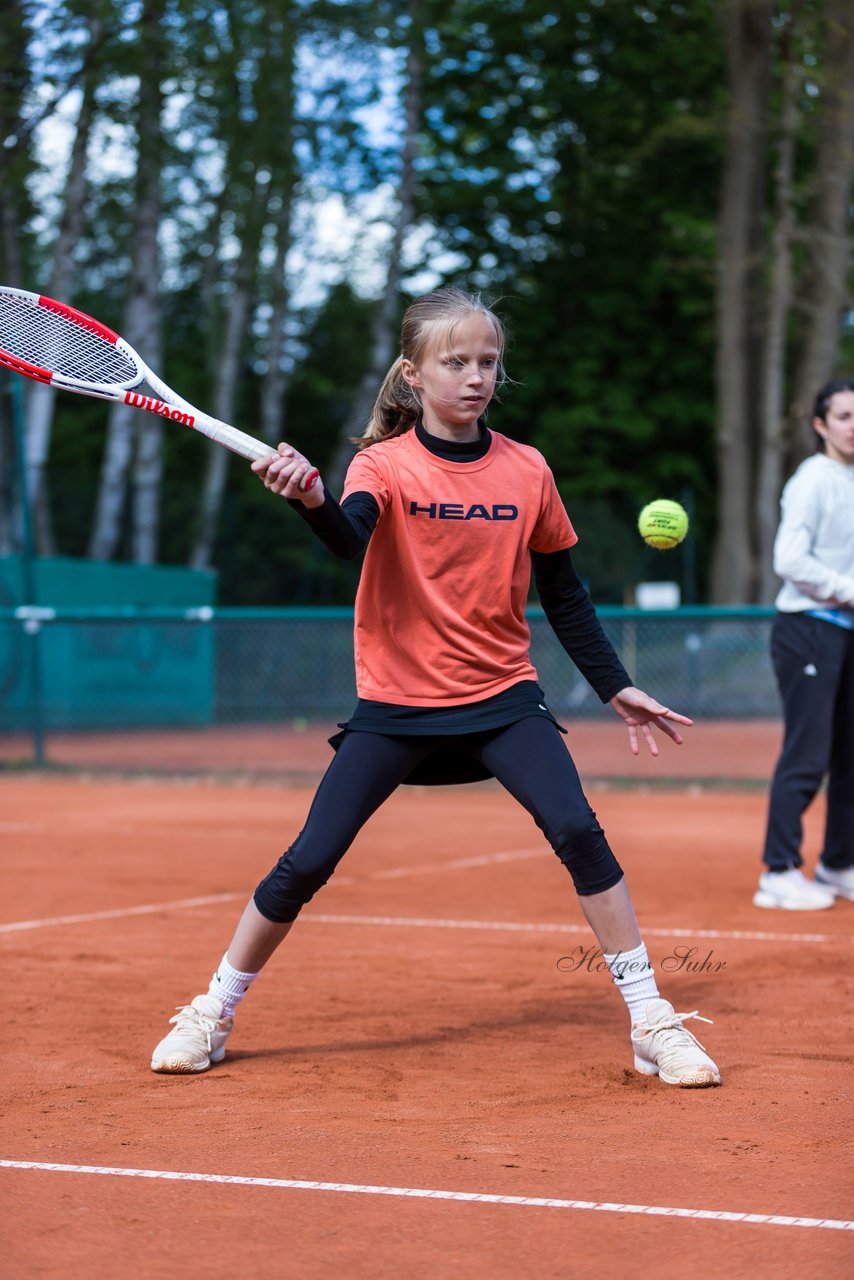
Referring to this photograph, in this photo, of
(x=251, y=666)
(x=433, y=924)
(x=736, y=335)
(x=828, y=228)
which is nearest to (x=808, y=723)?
(x=433, y=924)

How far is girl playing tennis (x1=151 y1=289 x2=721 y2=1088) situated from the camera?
4.19m

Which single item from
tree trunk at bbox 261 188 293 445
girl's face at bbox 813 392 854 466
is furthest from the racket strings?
tree trunk at bbox 261 188 293 445

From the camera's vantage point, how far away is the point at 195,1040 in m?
4.40

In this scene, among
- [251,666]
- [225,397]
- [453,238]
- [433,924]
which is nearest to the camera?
[433,924]

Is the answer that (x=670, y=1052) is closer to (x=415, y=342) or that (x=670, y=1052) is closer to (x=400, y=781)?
(x=400, y=781)

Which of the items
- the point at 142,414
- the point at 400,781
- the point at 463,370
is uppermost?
the point at 142,414

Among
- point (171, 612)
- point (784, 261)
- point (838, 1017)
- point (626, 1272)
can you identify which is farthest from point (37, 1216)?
point (784, 261)

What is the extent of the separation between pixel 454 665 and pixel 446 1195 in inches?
55.2

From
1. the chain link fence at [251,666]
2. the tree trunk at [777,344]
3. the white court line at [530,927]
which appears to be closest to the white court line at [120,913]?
the white court line at [530,927]

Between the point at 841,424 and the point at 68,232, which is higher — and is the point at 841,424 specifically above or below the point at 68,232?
below

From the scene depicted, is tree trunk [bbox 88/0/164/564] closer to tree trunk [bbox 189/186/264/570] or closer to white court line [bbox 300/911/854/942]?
tree trunk [bbox 189/186/264/570]

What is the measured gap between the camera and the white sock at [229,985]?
14.5 feet

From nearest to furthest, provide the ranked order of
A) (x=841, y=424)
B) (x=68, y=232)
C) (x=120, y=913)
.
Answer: (x=841, y=424) → (x=120, y=913) → (x=68, y=232)

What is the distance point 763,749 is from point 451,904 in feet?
20.1
